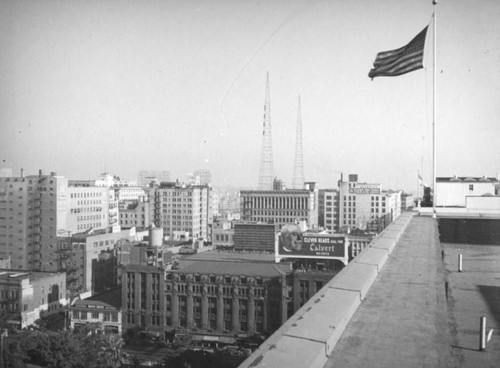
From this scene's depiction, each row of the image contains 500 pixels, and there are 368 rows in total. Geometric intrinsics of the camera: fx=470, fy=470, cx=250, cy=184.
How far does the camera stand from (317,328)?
4.71 metres

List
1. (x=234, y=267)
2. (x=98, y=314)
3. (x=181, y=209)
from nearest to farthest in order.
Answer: (x=98, y=314) → (x=234, y=267) → (x=181, y=209)

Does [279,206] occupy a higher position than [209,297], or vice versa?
[279,206]

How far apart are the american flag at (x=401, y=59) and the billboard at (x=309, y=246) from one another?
36572 mm

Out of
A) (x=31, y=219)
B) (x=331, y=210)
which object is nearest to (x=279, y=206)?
(x=331, y=210)

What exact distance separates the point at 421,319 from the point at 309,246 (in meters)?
47.9

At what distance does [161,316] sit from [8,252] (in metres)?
35.3

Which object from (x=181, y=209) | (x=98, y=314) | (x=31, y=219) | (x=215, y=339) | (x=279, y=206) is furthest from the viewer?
(x=279, y=206)

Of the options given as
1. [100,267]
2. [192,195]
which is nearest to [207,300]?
[100,267]

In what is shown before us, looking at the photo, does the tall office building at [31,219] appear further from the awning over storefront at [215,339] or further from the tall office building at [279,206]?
the tall office building at [279,206]

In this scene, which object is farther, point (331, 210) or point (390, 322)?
point (331, 210)

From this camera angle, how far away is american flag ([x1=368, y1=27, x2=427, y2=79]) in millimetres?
16094

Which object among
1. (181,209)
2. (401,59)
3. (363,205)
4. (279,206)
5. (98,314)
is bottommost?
(98,314)

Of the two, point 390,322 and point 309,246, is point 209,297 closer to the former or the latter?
point 309,246

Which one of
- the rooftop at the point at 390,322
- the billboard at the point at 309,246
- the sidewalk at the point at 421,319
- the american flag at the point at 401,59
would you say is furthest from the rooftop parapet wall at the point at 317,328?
the billboard at the point at 309,246
